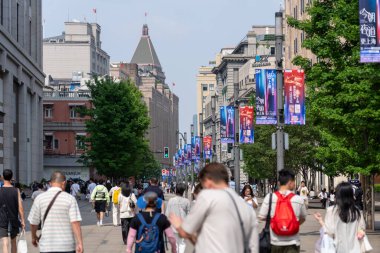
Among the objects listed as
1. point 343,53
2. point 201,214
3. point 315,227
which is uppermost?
point 343,53

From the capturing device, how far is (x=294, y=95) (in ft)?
88.9

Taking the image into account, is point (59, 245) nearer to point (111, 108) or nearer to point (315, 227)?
point (315, 227)

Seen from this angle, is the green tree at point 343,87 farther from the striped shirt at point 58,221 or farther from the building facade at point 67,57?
the building facade at point 67,57

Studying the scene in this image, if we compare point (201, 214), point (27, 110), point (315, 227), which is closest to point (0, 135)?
point (27, 110)

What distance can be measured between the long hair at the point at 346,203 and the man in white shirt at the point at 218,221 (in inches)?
123

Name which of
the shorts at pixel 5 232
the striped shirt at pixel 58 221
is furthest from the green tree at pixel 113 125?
the striped shirt at pixel 58 221

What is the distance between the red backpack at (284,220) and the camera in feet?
39.0

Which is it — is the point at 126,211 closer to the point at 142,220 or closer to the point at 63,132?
the point at 142,220

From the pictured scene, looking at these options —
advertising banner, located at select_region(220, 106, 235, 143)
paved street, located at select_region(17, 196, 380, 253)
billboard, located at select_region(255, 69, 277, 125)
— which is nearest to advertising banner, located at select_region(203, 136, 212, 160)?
advertising banner, located at select_region(220, 106, 235, 143)

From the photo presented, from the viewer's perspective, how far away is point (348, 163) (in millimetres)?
30438

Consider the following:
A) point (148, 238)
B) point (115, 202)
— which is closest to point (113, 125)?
point (115, 202)

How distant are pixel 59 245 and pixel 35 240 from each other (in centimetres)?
64

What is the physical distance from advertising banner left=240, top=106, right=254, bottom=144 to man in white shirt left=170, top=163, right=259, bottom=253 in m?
34.9

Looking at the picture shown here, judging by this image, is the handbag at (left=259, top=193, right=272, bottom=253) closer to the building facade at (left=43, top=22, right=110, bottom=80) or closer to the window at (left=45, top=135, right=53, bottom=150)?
the window at (left=45, top=135, right=53, bottom=150)
